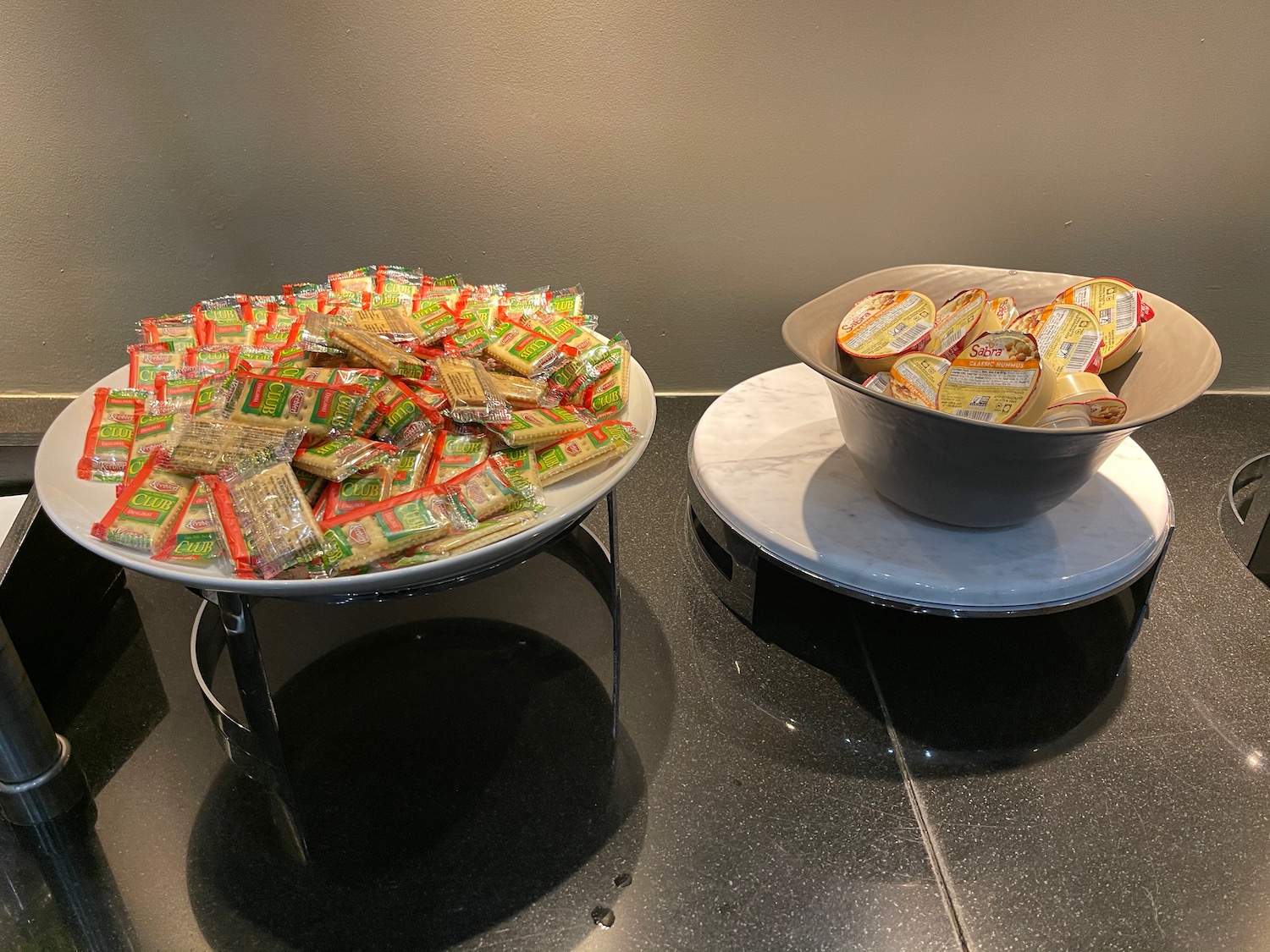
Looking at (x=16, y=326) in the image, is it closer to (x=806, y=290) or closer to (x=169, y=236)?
(x=169, y=236)

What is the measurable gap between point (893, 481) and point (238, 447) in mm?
505

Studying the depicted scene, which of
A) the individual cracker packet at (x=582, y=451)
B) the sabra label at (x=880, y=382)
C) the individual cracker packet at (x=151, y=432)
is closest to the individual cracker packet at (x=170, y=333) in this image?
the individual cracker packet at (x=151, y=432)

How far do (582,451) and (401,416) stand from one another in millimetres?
137

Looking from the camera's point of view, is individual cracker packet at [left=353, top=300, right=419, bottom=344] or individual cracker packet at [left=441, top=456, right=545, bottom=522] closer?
individual cracker packet at [left=441, top=456, right=545, bottom=522]

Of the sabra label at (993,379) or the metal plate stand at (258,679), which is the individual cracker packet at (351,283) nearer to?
the metal plate stand at (258,679)

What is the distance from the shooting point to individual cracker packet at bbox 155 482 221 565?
554 millimetres

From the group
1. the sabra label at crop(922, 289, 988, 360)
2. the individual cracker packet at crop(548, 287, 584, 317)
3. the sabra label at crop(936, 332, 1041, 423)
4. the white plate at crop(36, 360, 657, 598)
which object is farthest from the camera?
the individual cracker packet at crop(548, 287, 584, 317)

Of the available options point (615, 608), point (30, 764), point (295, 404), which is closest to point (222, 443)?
point (295, 404)

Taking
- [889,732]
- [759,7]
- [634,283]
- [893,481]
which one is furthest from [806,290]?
[889,732]

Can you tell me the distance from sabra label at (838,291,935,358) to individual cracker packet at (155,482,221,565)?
507mm

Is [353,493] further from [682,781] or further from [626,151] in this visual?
[626,151]

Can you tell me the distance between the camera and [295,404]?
2.10 feet

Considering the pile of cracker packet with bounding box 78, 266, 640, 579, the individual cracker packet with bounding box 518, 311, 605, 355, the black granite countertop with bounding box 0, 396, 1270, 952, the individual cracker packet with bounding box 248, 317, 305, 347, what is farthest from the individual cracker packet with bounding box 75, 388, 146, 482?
the individual cracker packet with bounding box 518, 311, 605, 355

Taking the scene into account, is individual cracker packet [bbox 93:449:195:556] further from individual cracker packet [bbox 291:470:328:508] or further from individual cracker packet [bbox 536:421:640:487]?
individual cracker packet [bbox 536:421:640:487]
